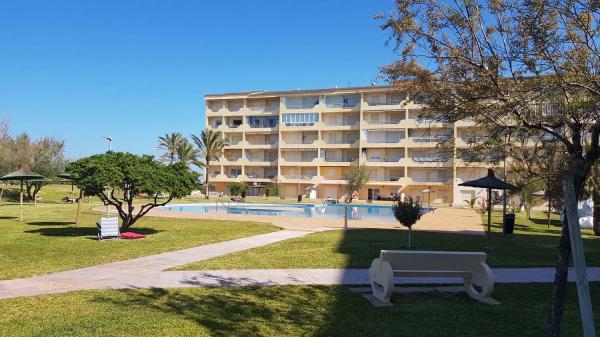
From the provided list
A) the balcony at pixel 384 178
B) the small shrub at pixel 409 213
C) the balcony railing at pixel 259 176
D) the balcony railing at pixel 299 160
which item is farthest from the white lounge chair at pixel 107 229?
the balcony railing at pixel 259 176

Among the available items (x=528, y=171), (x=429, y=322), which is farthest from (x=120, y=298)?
(x=528, y=171)

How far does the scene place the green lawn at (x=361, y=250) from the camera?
39.3 ft

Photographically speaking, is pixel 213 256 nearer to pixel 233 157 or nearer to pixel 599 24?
pixel 599 24

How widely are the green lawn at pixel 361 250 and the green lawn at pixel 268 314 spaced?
10.0 feet

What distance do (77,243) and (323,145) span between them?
57.3 metres

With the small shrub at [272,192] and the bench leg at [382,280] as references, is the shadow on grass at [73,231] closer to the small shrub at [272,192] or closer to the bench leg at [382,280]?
the bench leg at [382,280]

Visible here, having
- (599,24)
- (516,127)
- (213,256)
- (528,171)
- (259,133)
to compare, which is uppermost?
(259,133)

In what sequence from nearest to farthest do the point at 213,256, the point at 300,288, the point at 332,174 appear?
the point at 300,288
the point at 213,256
the point at 332,174

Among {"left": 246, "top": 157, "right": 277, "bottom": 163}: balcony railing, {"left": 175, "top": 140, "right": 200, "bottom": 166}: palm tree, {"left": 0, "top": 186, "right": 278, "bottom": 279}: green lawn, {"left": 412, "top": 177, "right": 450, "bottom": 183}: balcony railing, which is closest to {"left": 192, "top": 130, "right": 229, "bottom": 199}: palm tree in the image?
{"left": 175, "top": 140, "right": 200, "bottom": 166}: palm tree

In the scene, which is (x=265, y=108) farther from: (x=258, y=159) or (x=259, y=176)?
(x=259, y=176)

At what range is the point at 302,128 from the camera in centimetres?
7262

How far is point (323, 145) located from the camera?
71.4 metres

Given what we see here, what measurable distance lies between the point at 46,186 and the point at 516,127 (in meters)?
66.3

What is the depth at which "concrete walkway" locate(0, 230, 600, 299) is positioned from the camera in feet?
29.3
